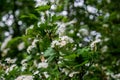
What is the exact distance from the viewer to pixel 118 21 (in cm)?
472

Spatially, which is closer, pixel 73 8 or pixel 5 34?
pixel 73 8

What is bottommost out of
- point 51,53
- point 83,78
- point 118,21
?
point 83,78

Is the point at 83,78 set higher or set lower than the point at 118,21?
lower

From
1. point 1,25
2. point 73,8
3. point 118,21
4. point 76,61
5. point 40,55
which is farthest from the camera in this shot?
point 1,25

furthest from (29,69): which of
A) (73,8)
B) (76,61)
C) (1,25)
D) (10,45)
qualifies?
(1,25)

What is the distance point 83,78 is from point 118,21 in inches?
89.9

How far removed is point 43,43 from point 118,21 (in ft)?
7.47

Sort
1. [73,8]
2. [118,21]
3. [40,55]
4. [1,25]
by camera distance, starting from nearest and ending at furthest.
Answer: [40,55]
[73,8]
[118,21]
[1,25]

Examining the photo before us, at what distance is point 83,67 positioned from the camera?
2.48m

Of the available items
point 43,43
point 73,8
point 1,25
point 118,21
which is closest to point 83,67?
point 43,43

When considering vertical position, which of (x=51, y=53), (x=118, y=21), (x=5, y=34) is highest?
(x=5, y=34)

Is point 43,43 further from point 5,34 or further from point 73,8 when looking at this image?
point 5,34

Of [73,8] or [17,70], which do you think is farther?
[73,8]

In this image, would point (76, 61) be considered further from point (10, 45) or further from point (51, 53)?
point (10, 45)
